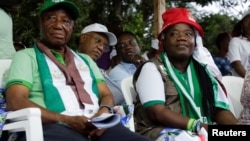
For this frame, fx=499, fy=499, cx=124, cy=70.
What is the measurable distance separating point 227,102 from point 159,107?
0.70 m

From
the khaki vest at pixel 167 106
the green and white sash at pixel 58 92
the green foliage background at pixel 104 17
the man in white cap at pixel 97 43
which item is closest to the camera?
the green and white sash at pixel 58 92

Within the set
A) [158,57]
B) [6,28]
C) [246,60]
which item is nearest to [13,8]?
[6,28]

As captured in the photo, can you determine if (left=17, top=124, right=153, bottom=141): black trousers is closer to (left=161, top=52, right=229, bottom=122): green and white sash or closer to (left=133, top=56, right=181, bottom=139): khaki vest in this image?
(left=133, top=56, right=181, bottom=139): khaki vest

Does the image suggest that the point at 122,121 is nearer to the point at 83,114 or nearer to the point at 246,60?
the point at 83,114

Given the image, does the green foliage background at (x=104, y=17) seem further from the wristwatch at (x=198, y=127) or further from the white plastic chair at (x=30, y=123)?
the white plastic chair at (x=30, y=123)

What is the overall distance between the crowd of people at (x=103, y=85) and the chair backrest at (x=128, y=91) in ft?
0.25

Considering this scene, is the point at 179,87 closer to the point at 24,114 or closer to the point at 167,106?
the point at 167,106

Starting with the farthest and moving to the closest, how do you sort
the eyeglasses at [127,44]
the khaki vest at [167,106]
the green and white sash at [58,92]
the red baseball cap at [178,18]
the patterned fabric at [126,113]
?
the eyeglasses at [127,44] → the red baseball cap at [178,18] → the khaki vest at [167,106] → the patterned fabric at [126,113] → the green and white sash at [58,92]

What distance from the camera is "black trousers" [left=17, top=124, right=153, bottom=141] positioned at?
115 inches

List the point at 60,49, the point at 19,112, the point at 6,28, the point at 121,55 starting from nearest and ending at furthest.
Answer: the point at 19,112, the point at 60,49, the point at 6,28, the point at 121,55

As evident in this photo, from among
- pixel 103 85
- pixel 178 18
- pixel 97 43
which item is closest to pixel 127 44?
pixel 97 43

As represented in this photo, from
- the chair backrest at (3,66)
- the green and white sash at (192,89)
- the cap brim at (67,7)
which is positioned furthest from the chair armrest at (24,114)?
the green and white sash at (192,89)

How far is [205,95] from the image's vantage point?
366 cm

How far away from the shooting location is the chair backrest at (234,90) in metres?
4.28
